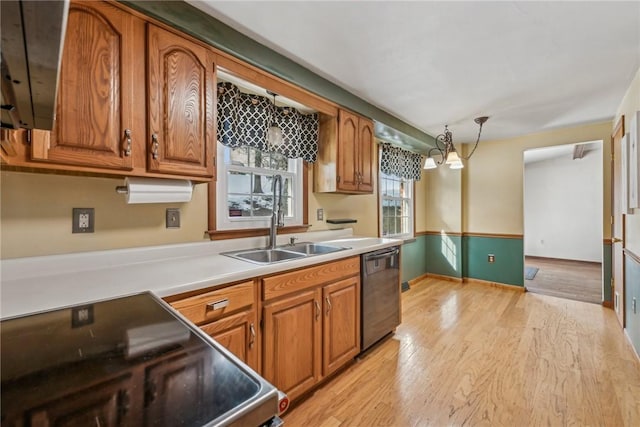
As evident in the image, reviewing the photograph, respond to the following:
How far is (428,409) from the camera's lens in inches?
67.6

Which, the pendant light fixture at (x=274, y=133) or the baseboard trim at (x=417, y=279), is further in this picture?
the baseboard trim at (x=417, y=279)

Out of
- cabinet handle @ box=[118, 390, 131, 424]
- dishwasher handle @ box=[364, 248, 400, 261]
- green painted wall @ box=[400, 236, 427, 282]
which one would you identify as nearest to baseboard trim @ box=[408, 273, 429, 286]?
green painted wall @ box=[400, 236, 427, 282]

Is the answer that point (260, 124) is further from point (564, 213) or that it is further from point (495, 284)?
point (564, 213)

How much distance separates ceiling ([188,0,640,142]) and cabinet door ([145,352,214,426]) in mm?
1672

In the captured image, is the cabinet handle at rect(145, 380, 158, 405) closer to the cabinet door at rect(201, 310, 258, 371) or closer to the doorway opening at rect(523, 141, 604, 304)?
the cabinet door at rect(201, 310, 258, 371)

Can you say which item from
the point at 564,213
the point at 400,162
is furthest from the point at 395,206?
the point at 564,213

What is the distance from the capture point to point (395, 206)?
13.8 ft

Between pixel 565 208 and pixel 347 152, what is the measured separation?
5.97 metres

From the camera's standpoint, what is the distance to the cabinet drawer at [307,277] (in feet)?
5.09

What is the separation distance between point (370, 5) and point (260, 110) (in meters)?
0.96

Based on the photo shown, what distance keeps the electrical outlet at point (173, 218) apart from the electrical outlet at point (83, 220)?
0.36 metres

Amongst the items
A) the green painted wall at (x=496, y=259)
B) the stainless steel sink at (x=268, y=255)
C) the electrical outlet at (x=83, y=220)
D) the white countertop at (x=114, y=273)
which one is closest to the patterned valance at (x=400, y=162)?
the green painted wall at (x=496, y=259)

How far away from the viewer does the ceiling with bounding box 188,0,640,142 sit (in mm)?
1543

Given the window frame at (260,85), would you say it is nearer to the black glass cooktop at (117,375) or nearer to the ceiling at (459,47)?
the ceiling at (459,47)
